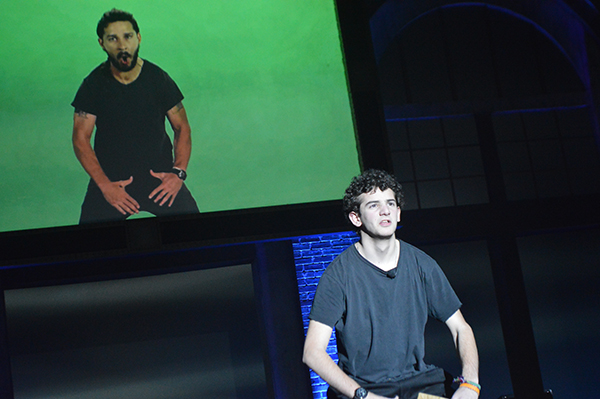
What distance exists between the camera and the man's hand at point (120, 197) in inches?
180

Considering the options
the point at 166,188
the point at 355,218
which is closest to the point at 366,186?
the point at 355,218

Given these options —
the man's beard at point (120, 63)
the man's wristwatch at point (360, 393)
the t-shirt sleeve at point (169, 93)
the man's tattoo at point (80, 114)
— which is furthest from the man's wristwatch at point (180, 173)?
the man's wristwatch at point (360, 393)

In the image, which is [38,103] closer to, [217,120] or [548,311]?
[217,120]

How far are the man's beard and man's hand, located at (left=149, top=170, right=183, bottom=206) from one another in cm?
86

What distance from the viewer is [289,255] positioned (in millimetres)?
5617

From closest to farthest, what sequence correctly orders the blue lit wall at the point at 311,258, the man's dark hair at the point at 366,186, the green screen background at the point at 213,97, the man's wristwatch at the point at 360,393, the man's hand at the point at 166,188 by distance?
1. the man's wristwatch at the point at 360,393
2. the man's dark hair at the point at 366,186
3. the green screen background at the point at 213,97
4. the man's hand at the point at 166,188
5. the blue lit wall at the point at 311,258

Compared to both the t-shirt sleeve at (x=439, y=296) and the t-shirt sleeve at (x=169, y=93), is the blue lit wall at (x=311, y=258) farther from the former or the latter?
the t-shirt sleeve at (x=439, y=296)

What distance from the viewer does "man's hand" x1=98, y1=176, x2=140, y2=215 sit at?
4566mm

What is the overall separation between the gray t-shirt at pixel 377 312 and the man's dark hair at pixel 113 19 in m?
3.36

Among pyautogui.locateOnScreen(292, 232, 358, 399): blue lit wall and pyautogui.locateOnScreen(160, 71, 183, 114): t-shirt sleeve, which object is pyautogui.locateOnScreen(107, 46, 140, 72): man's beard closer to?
pyautogui.locateOnScreen(160, 71, 183, 114): t-shirt sleeve

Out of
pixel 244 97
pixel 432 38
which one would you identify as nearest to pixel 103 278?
pixel 244 97

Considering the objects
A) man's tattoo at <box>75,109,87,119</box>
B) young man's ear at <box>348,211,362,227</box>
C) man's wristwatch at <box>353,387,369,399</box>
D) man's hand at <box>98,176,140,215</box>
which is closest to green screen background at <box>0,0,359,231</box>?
man's tattoo at <box>75,109,87,119</box>

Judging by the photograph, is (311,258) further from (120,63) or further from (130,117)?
(120,63)

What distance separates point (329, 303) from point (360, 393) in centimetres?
32
